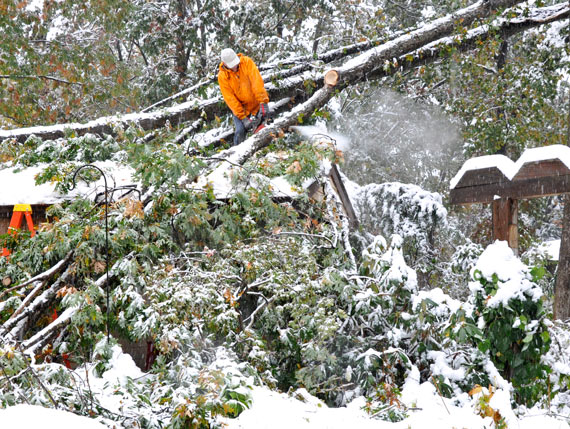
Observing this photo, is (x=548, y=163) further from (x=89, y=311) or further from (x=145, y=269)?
(x=89, y=311)

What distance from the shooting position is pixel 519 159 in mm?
5473

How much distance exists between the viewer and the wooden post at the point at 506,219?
218 inches

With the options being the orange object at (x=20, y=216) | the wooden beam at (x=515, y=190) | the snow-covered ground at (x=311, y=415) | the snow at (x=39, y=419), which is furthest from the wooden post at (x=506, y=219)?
the orange object at (x=20, y=216)

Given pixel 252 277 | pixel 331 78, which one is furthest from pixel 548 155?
pixel 331 78

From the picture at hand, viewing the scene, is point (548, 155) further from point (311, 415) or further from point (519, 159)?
point (311, 415)

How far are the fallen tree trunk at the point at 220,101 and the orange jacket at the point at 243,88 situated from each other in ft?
2.76

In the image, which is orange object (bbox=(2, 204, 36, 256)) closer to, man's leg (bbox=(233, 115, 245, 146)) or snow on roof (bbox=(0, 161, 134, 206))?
snow on roof (bbox=(0, 161, 134, 206))

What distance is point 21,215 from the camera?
573 cm

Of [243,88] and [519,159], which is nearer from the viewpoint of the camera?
[519,159]

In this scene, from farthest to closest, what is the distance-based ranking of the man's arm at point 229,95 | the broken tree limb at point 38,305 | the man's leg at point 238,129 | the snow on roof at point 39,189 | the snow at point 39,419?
the man's leg at point 238,129 < the man's arm at point 229,95 < the snow on roof at point 39,189 < the broken tree limb at point 38,305 < the snow at point 39,419

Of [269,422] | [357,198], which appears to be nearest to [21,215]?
[269,422]

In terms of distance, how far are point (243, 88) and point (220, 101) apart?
1072 millimetres

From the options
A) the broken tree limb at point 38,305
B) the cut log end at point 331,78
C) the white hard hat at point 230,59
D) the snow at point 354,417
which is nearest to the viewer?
the snow at point 354,417

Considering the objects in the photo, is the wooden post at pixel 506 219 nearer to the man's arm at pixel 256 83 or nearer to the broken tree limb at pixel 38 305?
the man's arm at pixel 256 83
